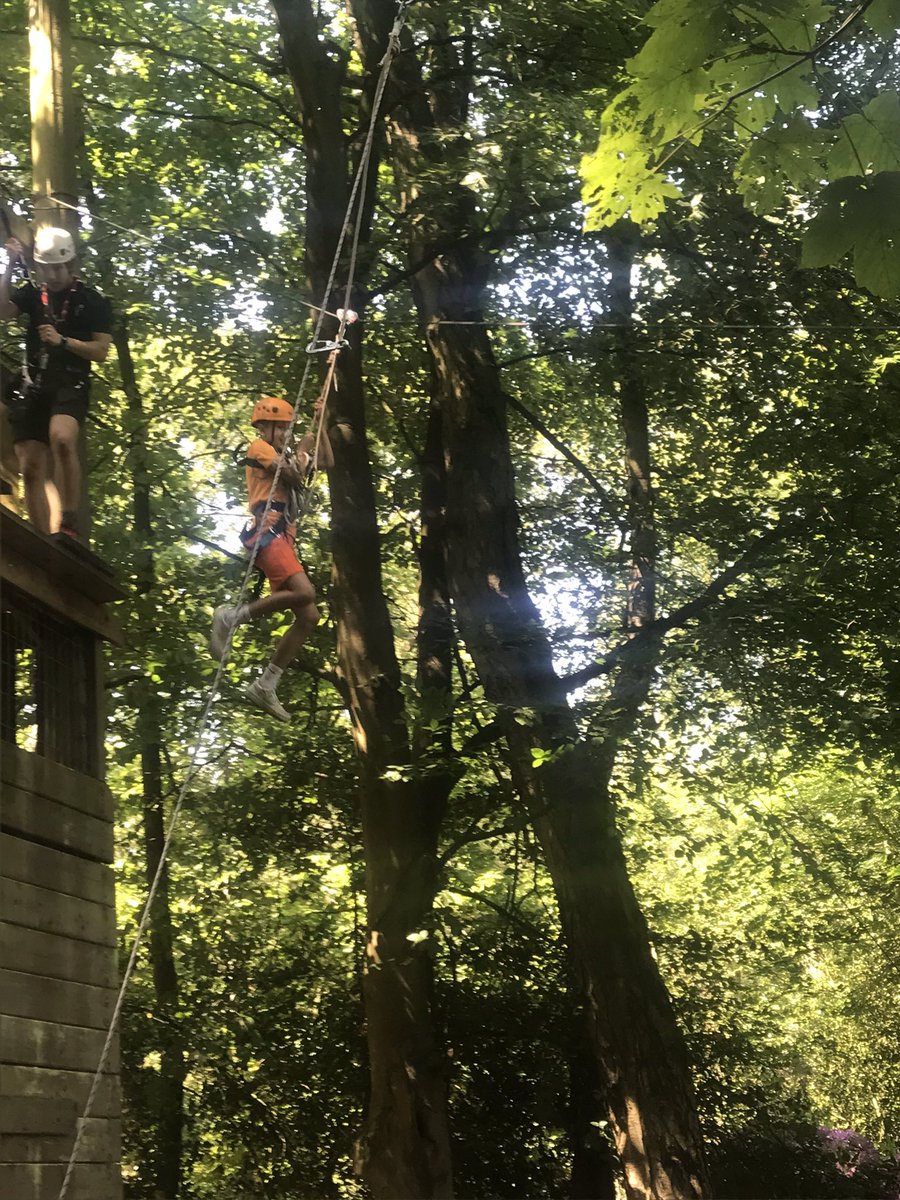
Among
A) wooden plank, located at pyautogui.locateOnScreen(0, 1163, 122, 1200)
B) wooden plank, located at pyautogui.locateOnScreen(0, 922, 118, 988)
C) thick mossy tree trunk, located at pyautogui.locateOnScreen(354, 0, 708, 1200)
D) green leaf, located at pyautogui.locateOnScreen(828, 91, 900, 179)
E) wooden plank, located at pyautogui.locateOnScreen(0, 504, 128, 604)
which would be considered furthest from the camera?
thick mossy tree trunk, located at pyautogui.locateOnScreen(354, 0, 708, 1200)

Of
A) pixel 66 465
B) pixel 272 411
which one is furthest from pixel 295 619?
pixel 66 465

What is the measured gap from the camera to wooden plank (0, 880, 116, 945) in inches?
165

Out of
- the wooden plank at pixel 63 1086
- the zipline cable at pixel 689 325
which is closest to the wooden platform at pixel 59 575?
the wooden plank at pixel 63 1086

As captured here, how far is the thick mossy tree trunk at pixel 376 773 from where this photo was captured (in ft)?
28.7

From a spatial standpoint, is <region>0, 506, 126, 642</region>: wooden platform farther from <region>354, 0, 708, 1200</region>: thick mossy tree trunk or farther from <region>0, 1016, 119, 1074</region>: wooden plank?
<region>354, 0, 708, 1200</region>: thick mossy tree trunk

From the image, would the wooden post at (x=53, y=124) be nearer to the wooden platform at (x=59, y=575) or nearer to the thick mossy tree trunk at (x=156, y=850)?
the wooden platform at (x=59, y=575)

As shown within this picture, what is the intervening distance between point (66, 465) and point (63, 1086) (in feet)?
Answer: 7.77

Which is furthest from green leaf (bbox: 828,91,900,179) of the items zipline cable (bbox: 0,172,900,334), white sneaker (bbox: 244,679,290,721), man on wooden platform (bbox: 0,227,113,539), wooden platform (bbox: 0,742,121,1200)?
zipline cable (bbox: 0,172,900,334)

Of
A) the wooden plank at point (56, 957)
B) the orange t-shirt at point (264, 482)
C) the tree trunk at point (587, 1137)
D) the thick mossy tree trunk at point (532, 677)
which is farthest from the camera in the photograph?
the tree trunk at point (587, 1137)

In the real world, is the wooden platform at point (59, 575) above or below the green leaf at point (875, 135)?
above

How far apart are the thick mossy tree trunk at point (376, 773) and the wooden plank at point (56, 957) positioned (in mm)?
3838

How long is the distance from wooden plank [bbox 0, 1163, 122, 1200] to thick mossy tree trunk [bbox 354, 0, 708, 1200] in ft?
10.9

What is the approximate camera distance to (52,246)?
515 centimetres

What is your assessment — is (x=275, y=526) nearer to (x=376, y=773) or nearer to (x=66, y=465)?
(x=66, y=465)
